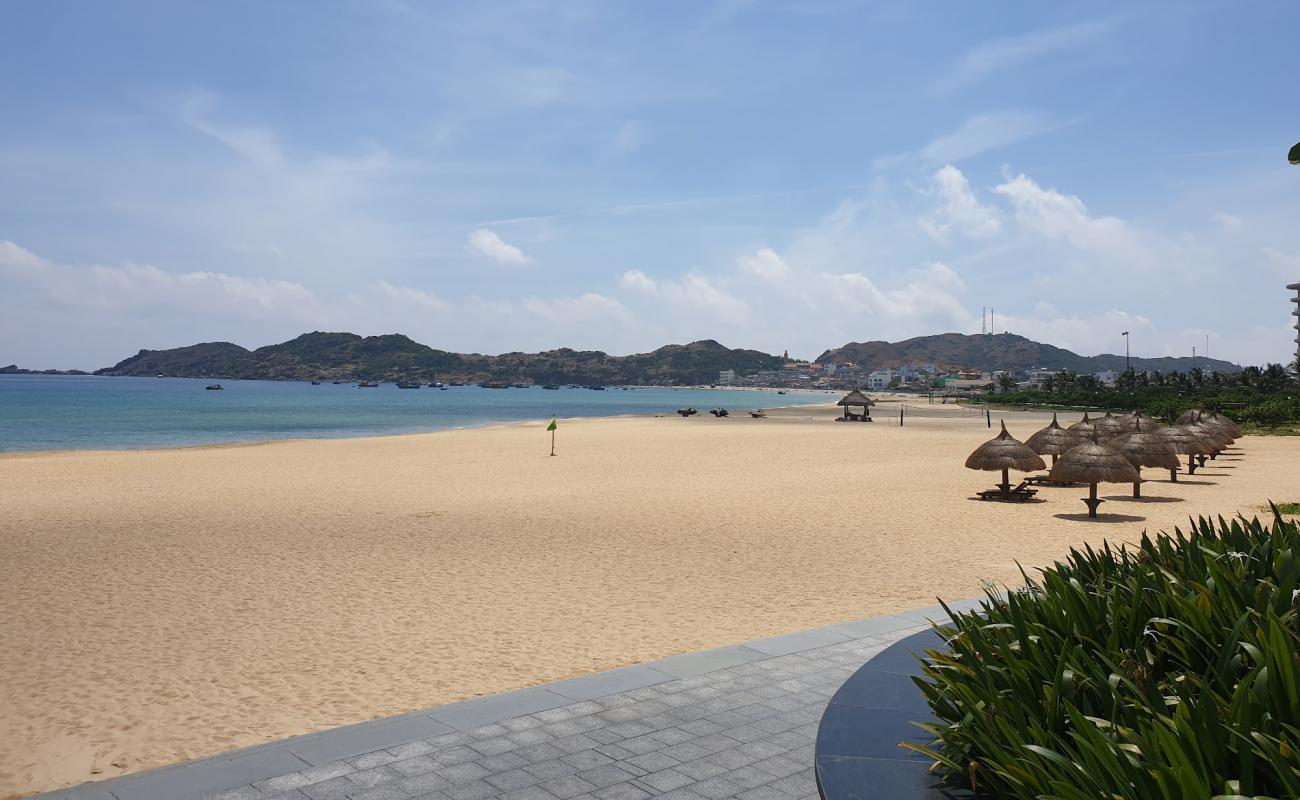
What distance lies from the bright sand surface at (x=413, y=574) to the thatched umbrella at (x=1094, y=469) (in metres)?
0.71

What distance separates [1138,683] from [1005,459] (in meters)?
14.7

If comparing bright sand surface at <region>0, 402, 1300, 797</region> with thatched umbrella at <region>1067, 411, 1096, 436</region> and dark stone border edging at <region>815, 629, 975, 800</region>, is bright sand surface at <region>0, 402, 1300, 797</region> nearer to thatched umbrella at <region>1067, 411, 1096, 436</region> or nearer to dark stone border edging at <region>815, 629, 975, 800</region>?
thatched umbrella at <region>1067, 411, 1096, 436</region>

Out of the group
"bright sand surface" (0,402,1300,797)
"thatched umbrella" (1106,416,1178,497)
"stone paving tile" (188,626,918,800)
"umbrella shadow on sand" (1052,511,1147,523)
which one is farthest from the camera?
"thatched umbrella" (1106,416,1178,497)

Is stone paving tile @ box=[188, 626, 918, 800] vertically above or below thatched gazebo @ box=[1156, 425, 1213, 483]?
below

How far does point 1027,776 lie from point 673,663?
12.9 feet

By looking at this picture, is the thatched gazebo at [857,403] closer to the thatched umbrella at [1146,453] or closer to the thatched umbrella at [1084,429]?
the thatched umbrella at [1084,429]

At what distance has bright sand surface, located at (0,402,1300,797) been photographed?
6.28 meters

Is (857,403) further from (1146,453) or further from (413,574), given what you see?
(413,574)

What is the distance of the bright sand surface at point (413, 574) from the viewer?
6.28 m

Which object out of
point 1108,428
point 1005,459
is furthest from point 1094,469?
point 1108,428

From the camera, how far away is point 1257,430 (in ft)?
123

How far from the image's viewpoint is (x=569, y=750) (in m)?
4.62

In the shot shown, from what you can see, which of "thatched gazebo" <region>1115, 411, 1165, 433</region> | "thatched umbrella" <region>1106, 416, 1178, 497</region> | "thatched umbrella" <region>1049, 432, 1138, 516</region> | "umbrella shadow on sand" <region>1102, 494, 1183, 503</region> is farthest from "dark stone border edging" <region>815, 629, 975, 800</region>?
"thatched gazebo" <region>1115, 411, 1165, 433</region>

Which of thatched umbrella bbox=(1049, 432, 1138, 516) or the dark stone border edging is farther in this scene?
thatched umbrella bbox=(1049, 432, 1138, 516)
